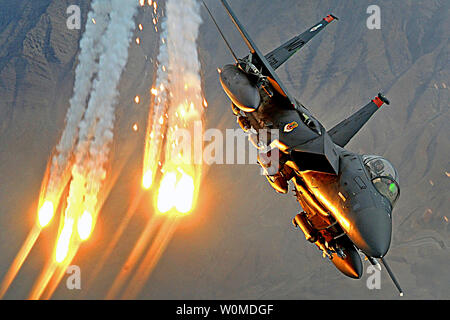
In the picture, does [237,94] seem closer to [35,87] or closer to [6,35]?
[35,87]

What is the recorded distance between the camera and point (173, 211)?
45375 millimetres

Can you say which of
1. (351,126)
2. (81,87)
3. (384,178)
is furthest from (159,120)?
(384,178)

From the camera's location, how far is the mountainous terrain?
40938 millimetres

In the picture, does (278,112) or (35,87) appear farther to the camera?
(35,87)

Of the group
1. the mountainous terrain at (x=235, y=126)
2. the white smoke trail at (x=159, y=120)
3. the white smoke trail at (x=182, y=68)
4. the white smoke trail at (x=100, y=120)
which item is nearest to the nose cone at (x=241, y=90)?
the white smoke trail at (x=100, y=120)

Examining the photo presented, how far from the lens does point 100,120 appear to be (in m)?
37.1

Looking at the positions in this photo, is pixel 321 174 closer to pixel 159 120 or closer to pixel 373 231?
pixel 373 231

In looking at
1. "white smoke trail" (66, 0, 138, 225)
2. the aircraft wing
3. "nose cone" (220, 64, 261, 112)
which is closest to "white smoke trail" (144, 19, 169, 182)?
"white smoke trail" (66, 0, 138, 225)

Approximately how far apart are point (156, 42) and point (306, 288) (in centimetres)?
4328

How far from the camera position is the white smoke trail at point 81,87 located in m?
34.1

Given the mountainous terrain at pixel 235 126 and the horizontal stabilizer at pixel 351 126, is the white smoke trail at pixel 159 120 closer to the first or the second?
the mountainous terrain at pixel 235 126

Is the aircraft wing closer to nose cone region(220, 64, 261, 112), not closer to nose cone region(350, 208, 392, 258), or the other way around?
nose cone region(220, 64, 261, 112)

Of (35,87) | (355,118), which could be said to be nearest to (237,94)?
(355,118)

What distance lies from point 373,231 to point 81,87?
3496cm
